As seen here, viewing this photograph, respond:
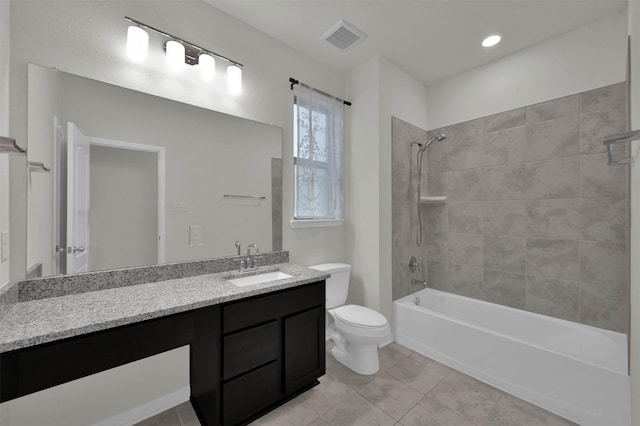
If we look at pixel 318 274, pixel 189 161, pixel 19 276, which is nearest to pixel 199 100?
pixel 189 161

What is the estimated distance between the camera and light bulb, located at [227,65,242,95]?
193 centimetres

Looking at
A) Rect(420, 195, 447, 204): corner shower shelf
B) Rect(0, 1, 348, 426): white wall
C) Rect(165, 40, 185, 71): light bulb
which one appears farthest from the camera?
Rect(420, 195, 447, 204): corner shower shelf

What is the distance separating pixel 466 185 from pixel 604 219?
41.6 inches

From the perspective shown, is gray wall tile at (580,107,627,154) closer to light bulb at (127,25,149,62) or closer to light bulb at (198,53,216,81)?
light bulb at (198,53,216,81)

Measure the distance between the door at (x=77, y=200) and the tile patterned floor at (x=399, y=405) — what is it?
1069 mm

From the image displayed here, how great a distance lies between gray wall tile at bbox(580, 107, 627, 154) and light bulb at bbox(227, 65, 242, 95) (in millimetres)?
2750

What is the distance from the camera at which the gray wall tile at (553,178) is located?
215 centimetres

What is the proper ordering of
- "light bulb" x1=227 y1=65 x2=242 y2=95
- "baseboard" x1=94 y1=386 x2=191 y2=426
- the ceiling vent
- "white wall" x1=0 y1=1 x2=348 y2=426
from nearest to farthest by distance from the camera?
"white wall" x1=0 y1=1 x2=348 y2=426 → "baseboard" x1=94 y1=386 x2=191 y2=426 → "light bulb" x1=227 y1=65 x2=242 y2=95 → the ceiling vent

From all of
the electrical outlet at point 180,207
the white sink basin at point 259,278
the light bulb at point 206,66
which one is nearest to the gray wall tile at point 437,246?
the white sink basin at point 259,278

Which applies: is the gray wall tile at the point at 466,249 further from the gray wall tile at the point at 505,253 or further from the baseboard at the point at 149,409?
the baseboard at the point at 149,409

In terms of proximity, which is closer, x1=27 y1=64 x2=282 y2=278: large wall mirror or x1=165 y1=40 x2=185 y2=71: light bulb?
x1=27 y1=64 x2=282 y2=278: large wall mirror

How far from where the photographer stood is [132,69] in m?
1.57

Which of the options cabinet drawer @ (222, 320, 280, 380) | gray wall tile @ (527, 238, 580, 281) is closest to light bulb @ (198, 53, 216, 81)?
cabinet drawer @ (222, 320, 280, 380)

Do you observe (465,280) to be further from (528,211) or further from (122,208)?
(122,208)
